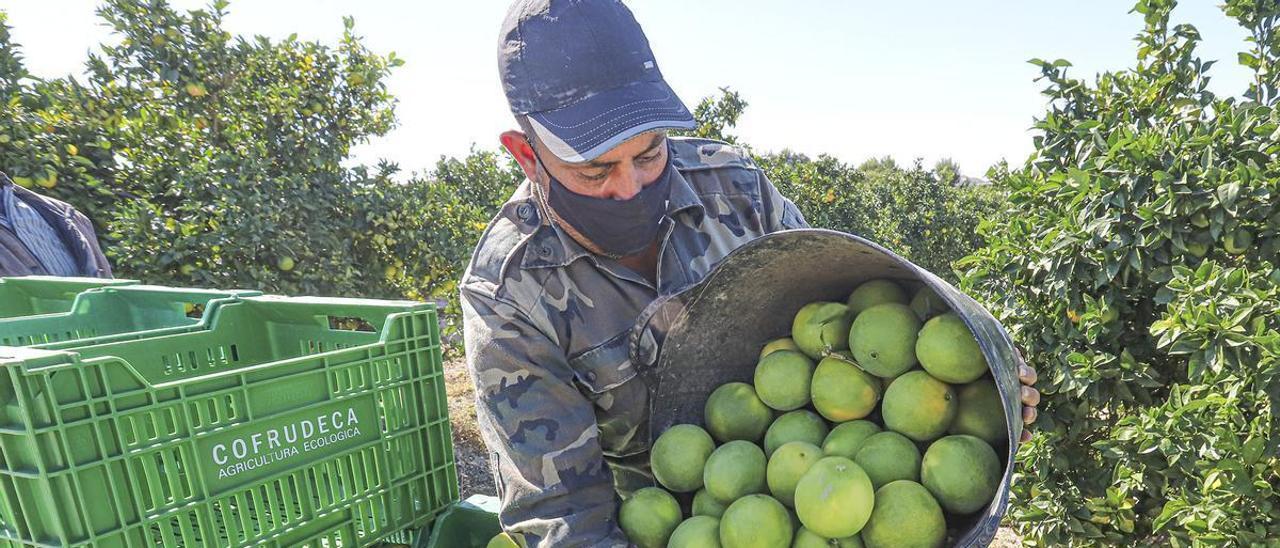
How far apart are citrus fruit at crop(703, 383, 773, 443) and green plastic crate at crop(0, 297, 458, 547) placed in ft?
3.26

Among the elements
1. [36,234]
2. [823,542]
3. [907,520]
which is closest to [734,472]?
[823,542]

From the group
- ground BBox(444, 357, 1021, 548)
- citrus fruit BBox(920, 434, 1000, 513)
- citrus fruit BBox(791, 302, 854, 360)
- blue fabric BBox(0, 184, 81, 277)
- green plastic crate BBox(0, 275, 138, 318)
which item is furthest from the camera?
ground BBox(444, 357, 1021, 548)

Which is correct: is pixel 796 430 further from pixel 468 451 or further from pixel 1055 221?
pixel 468 451

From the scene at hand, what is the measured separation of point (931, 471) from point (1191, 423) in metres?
2.01

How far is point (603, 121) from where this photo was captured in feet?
5.39

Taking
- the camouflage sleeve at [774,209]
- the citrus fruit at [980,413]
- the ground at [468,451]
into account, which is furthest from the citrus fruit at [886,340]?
the ground at [468,451]

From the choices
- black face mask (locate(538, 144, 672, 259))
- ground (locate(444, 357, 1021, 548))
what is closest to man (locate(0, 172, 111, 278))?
ground (locate(444, 357, 1021, 548))

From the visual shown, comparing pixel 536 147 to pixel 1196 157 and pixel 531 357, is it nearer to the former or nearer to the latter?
pixel 531 357

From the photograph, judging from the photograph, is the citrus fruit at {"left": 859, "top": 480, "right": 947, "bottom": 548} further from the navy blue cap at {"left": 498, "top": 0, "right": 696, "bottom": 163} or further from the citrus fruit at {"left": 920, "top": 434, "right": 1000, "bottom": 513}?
the navy blue cap at {"left": 498, "top": 0, "right": 696, "bottom": 163}

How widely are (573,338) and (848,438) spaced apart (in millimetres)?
844

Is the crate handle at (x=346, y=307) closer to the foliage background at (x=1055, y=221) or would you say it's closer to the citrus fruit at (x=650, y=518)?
the citrus fruit at (x=650, y=518)

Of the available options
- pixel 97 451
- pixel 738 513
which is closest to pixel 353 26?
pixel 97 451

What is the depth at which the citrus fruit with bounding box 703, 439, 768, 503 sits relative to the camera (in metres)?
1.45

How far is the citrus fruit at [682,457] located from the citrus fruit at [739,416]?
57 millimetres
